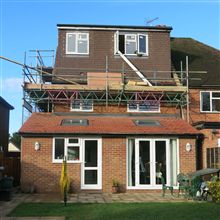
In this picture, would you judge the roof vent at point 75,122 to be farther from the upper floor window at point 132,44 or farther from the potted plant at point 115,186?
the upper floor window at point 132,44

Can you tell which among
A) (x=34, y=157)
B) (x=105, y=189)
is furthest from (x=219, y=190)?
(x=34, y=157)

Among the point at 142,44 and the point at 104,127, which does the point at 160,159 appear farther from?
the point at 142,44

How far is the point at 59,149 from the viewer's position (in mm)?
19766

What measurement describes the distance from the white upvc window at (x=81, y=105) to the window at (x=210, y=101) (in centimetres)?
611

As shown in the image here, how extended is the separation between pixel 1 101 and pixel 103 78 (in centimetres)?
631

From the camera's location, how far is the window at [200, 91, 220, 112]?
2515cm

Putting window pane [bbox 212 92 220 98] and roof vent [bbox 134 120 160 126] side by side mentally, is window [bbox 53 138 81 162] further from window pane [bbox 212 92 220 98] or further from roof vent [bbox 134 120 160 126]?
window pane [bbox 212 92 220 98]

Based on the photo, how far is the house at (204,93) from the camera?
68.0 feet

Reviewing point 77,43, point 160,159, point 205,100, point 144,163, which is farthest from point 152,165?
point 77,43

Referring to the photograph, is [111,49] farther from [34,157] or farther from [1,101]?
[34,157]

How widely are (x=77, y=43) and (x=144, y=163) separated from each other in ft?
32.0

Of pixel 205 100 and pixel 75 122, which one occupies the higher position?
pixel 205 100

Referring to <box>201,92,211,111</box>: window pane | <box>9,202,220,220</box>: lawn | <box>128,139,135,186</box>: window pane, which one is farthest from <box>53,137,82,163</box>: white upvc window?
<box>201,92,211,111</box>: window pane

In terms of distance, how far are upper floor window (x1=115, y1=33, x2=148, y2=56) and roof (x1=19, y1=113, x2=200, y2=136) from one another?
5432 mm
